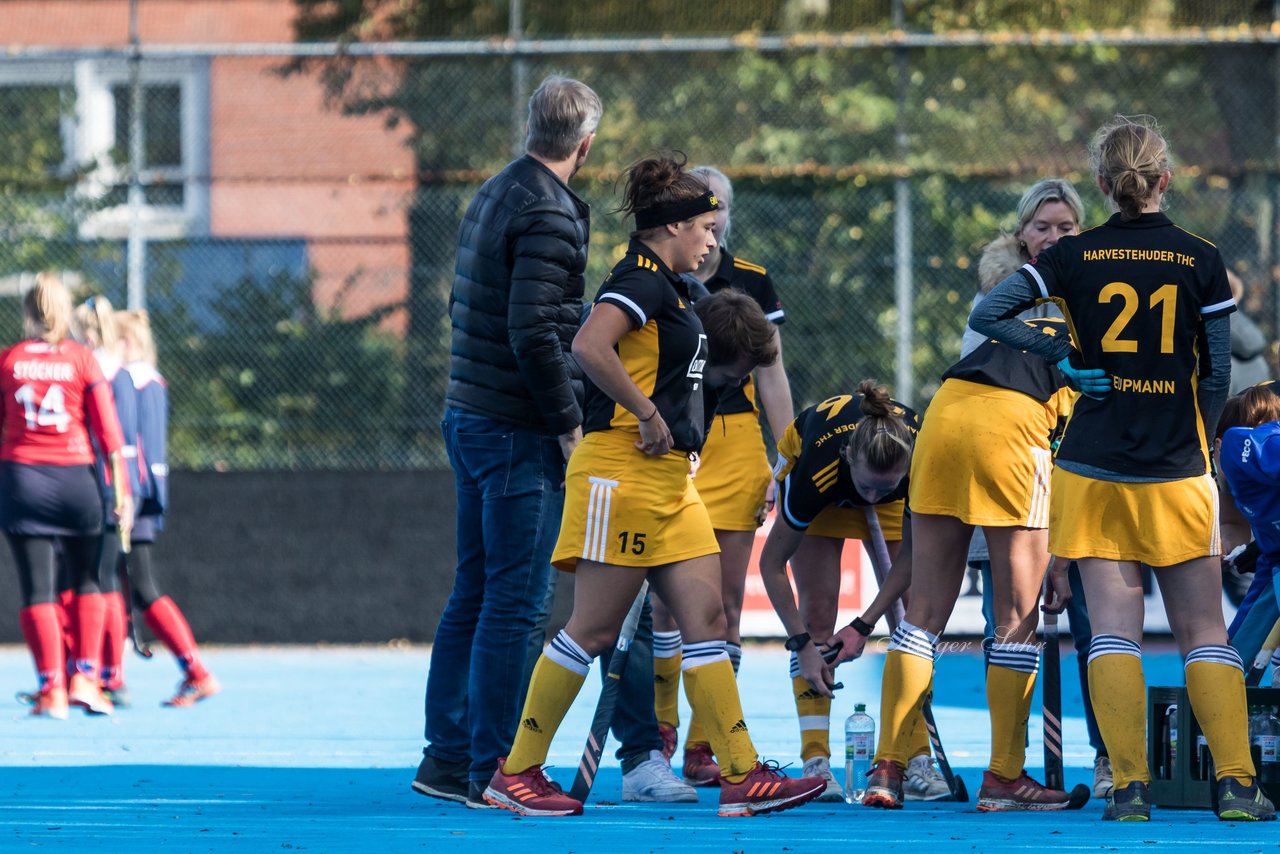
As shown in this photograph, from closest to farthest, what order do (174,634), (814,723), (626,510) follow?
(626,510)
(814,723)
(174,634)

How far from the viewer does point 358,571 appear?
476 inches

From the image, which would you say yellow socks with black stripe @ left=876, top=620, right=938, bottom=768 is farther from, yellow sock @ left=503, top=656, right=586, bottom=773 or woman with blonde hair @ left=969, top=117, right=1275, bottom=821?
yellow sock @ left=503, top=656, right=586, bottom=773

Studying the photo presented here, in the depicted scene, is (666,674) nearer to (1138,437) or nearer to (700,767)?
(700,767)

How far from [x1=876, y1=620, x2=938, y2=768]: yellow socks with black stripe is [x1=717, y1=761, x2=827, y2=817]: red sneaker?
1.14 ft

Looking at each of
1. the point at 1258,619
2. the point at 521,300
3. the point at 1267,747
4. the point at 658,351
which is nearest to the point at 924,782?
the point at 1267,747

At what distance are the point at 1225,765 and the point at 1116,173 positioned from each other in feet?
5.20

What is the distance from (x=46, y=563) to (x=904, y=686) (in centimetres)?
488

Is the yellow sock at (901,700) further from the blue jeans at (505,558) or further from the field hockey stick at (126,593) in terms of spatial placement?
the field hockey stick at (126,593)

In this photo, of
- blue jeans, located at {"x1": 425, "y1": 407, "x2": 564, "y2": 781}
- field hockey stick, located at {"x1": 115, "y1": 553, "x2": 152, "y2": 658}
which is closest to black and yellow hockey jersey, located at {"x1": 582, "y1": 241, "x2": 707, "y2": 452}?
blue jeans, located at {"x1": 425, "y1": 407, "x2": 564, "y2": 781}

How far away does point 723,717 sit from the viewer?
5.07m

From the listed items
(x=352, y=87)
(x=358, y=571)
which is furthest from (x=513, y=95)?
(x=358, y=571)

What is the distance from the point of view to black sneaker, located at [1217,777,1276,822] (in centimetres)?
484

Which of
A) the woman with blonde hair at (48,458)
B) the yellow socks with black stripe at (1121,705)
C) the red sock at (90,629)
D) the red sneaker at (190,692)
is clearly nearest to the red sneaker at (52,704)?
the woman with blonde hair at (48,458)

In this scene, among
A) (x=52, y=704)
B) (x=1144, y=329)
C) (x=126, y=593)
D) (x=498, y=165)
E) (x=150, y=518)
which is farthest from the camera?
(x=498, y=165)
